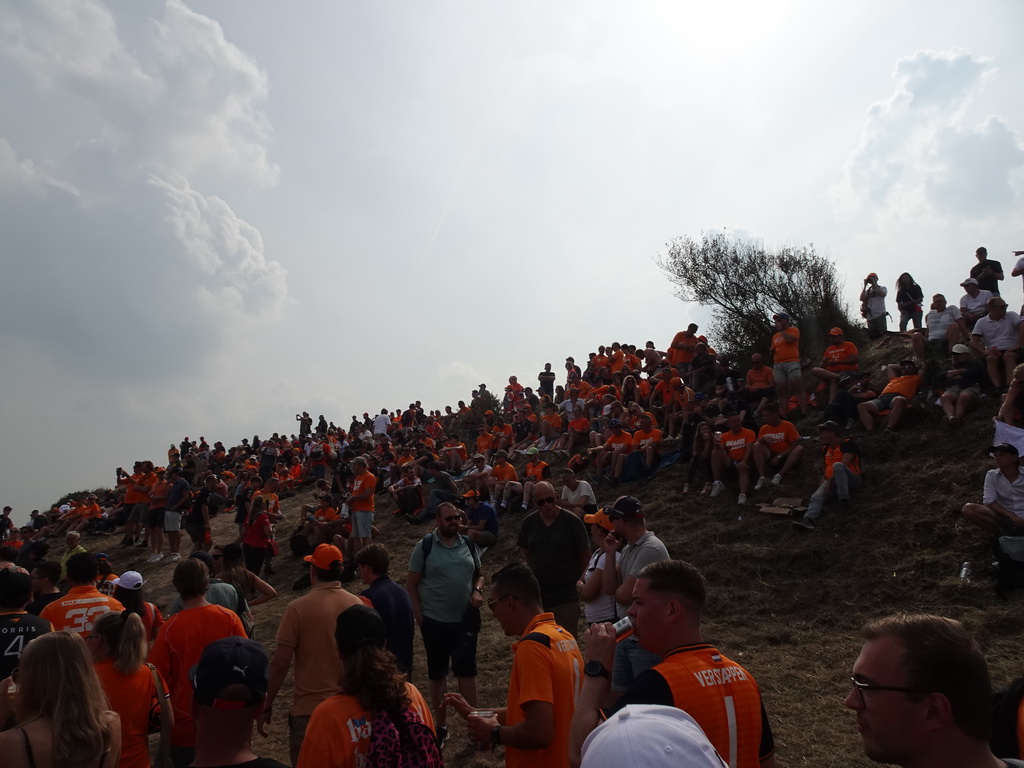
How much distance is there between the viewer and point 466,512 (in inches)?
536

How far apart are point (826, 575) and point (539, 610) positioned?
6.72 m

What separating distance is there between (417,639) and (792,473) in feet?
22.3

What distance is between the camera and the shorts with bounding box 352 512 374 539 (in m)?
12.8

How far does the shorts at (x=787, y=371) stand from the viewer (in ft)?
43.3

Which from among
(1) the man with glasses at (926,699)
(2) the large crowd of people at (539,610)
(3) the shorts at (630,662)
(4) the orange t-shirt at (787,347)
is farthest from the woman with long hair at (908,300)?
(1) the man with glasses at (926,699)

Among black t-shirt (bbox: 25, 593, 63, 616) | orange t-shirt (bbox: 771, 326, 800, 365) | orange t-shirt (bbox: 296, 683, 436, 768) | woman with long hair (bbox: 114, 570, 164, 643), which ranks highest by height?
orange t-shirt (bbox: 771, 326, 800, 365)

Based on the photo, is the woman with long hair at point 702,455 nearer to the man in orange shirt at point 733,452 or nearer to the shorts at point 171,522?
the man in orange shirt at point 733,452

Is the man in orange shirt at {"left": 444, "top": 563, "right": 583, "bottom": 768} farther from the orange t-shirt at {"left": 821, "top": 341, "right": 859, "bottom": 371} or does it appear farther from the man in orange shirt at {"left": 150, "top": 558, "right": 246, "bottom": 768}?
the orange t-shirt at {"left": 821, "top": 341, "right": 859, "bottom": 371}

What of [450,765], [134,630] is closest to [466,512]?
[450,765]

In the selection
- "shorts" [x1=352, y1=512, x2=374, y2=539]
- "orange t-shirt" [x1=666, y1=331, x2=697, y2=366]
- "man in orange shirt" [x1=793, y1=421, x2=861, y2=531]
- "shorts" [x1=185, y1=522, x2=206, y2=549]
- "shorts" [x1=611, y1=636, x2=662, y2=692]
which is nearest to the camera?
"shorts" [x1=611, y1=636, x2=662, y2=692]

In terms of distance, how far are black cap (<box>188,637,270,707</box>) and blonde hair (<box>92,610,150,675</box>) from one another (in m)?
1.70

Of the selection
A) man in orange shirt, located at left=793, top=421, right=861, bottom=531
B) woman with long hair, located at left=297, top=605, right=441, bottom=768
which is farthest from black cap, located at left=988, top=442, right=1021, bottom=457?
woman with long hair, located at left=297, top=605, right=441, bottom=768

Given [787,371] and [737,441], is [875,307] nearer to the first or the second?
[787,371]

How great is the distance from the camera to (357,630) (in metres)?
2.81
